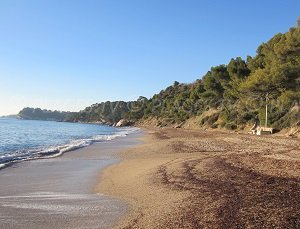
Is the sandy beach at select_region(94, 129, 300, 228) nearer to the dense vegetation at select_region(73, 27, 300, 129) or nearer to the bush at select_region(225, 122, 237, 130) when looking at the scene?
the dense vegetation at select_region(73, 27, 300, 129)

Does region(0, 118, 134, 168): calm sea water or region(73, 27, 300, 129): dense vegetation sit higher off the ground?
region(73, 27, 300, 129): dense vegetation

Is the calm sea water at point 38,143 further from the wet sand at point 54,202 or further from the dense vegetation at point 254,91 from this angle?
the dense vegetation at point 254,91

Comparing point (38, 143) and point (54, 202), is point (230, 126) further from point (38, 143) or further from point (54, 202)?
point (54, 202)

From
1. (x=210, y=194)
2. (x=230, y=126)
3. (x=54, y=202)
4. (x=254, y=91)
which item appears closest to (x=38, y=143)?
(x=254, y=91)

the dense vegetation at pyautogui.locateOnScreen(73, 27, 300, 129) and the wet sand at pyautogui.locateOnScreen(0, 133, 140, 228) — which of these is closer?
the wet sand at pyautogui.locateOnScreen(0, 133, 140, 228)

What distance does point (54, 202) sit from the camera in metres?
8.46

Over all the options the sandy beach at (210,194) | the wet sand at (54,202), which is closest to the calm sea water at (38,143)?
the wet sand at (54,202)

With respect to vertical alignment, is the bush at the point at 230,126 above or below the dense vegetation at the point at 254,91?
below

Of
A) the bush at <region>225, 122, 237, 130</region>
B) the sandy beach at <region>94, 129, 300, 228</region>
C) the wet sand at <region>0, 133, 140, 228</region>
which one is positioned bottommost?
the wet sand at <region>0, 133, 140, 228</region>

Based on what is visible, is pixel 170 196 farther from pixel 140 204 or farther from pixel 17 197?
pixel 17 197

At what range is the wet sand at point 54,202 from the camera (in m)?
6.82

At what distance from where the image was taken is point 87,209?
7711 millimetres

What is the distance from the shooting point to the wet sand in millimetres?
6819

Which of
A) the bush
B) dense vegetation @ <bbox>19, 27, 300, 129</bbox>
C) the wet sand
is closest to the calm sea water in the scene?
the wet sand
